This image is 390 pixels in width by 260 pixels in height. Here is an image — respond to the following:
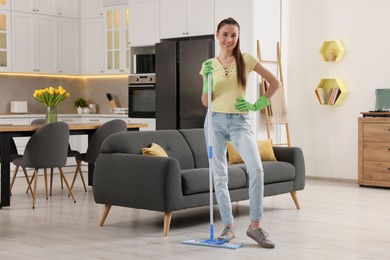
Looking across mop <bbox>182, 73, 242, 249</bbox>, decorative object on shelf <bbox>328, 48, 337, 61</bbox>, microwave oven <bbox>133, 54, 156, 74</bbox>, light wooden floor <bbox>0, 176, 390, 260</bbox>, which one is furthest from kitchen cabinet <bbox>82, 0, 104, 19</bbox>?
mop <bbox>182, 73, 242, 249</bbox>

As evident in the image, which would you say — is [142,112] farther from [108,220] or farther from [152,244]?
[152,244]

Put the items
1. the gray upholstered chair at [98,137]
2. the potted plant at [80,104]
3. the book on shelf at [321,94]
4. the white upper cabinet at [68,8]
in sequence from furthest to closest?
1. the potted plant at [80,104]
2. the white upper cabinet at [68,8]
3. the book on shelf at [321,94]
4. the gray upholstered chair at [98,137]

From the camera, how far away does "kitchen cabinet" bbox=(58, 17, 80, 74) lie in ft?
35.2

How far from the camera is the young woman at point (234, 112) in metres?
4.68

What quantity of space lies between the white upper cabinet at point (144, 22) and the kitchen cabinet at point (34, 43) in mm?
1338

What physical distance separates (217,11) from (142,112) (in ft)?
6.20

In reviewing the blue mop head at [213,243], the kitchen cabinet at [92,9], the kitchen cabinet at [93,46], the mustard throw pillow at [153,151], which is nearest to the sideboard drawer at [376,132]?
the mustard throw pillow at [153,151]

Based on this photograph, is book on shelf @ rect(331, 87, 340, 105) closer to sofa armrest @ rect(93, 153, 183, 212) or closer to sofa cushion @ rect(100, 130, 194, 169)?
sofa cushion @ rect(100, 130, 194, 169)

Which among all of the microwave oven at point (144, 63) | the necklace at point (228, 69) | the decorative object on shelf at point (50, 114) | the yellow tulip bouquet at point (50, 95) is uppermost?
the microwave oven at point (144, 63)

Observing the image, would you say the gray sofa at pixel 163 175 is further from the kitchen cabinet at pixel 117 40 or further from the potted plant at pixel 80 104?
the potted plant at pixel 80 104

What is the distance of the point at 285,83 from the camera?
9.66m

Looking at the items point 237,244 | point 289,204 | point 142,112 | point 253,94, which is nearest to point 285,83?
point 253,94

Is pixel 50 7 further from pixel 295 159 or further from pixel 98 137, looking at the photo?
pixel 295 159

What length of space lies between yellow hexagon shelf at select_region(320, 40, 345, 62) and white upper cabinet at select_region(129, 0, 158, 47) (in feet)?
7.55
